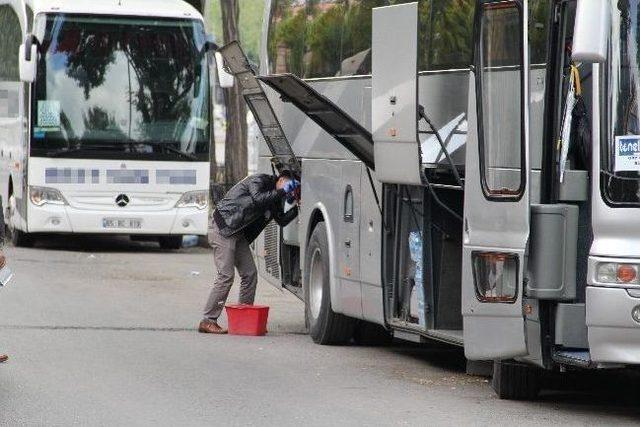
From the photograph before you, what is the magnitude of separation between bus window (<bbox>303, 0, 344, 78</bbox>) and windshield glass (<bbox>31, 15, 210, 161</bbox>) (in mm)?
9262

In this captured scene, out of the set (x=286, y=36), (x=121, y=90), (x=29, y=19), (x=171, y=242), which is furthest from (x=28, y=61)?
(x=286, y=36)

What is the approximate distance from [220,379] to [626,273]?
3.36m

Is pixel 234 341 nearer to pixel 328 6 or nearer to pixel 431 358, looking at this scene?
pixel 431 358

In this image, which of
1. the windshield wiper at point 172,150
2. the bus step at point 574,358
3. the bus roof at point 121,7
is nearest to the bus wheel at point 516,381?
the bus step at point 574,358

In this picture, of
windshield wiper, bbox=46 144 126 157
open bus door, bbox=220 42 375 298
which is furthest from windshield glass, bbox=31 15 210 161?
open bus door, bbox=220 42 375 298

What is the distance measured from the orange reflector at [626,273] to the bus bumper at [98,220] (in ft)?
50.2

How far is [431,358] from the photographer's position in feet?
44.7

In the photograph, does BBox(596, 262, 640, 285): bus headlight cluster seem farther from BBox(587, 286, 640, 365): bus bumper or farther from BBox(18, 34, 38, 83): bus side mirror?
BBox(18, 34, 38, 83): bus side mirror

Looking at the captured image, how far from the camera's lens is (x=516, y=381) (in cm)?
1077

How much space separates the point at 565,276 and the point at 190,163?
1493 centimetres

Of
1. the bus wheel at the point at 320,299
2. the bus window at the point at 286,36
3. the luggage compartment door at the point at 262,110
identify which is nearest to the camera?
the bus wheel at the point at 320,299

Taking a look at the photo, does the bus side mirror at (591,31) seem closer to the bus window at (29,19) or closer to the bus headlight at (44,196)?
the bus headlight at (44,196)

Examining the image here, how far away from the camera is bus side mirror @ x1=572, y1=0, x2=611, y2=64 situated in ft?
29.8

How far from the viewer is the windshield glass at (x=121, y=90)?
78.4 ft
